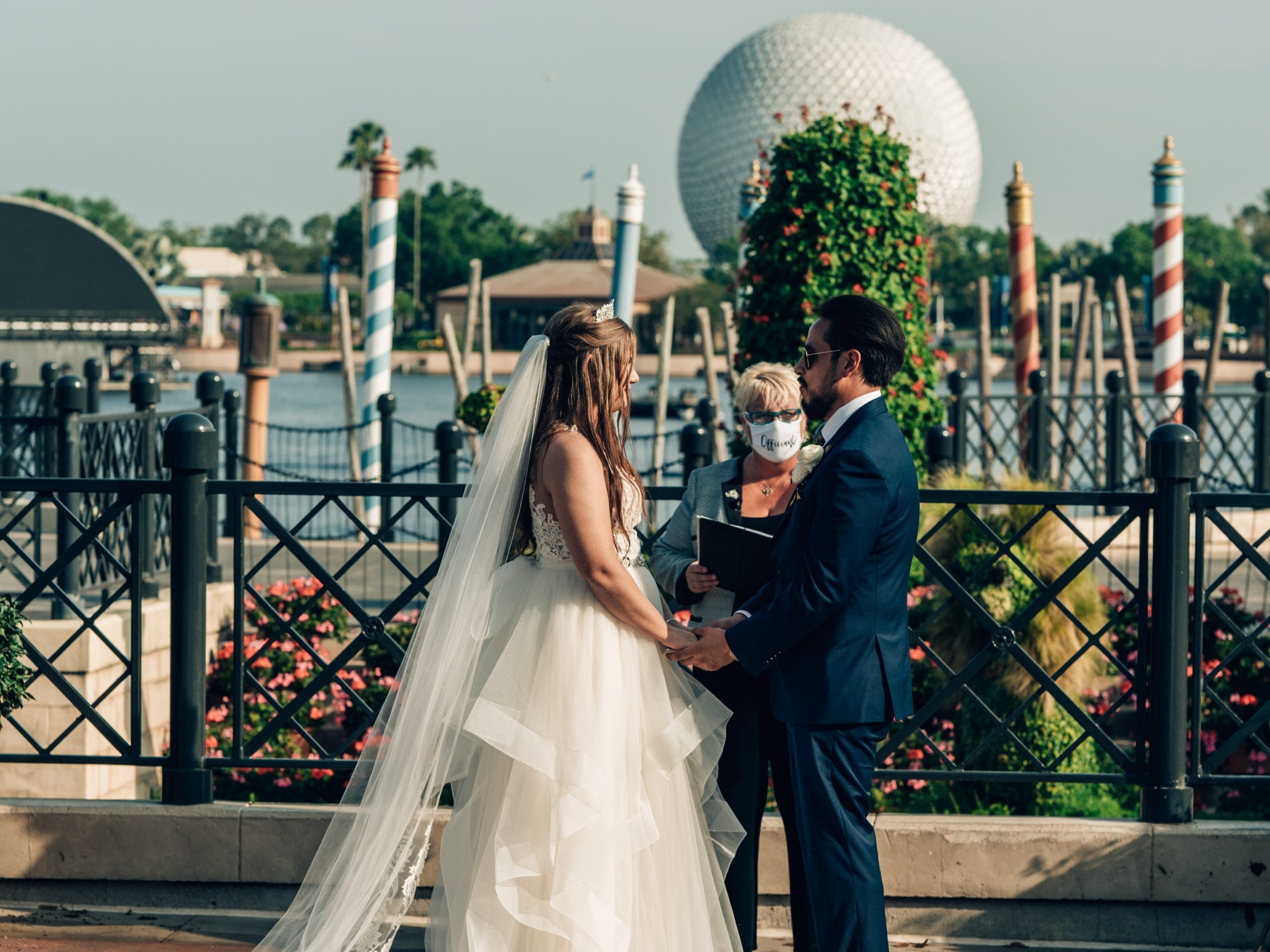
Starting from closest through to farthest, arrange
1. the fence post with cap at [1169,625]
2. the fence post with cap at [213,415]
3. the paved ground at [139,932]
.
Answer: the paved ground at [139,932]
the fence post with cap at [1169,625]
the fence post with cap at [213,415]

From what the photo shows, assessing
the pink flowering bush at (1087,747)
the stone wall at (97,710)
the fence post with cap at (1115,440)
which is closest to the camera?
the pink flowering bush at (1087,747)

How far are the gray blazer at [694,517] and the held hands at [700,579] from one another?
9 cm

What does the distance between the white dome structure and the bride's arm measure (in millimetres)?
68682

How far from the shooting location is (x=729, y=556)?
380 cm

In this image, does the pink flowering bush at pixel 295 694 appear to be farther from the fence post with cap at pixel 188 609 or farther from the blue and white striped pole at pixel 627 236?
the blue and white striped pole at pixel 627 236

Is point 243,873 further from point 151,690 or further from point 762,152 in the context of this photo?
point 762,152

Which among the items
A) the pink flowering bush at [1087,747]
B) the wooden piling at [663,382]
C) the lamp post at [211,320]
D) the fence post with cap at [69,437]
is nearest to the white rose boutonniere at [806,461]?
the pink flowering bush at [1087,747]

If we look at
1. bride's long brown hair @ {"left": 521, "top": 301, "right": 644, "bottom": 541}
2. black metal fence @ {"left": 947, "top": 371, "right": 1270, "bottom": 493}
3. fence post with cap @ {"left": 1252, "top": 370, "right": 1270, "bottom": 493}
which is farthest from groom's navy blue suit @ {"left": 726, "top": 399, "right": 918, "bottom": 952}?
fence post with cap @ {"left": 1252, "top": 370, "right": 1270, "bottom": 493}

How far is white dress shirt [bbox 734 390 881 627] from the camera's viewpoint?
11.3 ft

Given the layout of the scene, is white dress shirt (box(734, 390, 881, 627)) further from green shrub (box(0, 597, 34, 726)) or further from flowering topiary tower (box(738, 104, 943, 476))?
flowering topiary tower (box(738, 104, 943, 476))

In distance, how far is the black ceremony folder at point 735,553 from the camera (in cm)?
→ 376

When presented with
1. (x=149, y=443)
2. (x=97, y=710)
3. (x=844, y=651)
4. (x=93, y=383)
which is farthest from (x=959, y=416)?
(x=844, y=651)

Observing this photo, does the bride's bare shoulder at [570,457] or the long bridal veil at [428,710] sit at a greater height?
the bride's bare shoulder at [570,457]

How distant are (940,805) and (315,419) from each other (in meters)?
31.5
